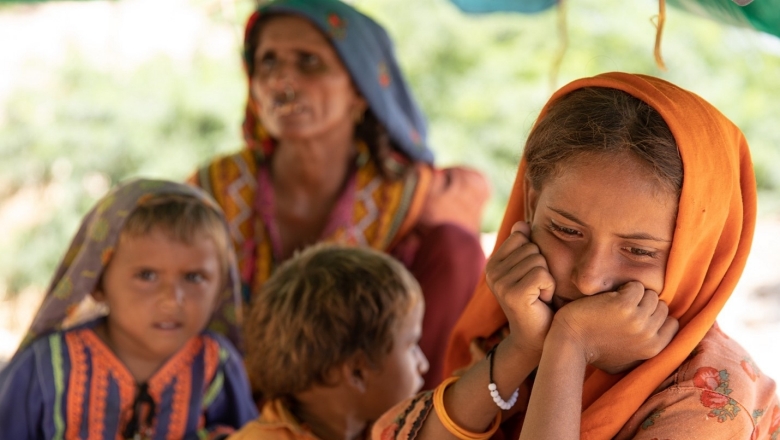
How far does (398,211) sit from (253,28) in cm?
105

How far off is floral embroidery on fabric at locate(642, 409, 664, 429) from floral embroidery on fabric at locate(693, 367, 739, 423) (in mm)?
89

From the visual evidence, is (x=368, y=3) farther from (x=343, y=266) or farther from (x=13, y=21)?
(x=343, y=266)

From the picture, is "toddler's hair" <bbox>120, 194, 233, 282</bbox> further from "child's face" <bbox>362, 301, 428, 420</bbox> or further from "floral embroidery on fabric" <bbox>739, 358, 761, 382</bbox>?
"floral embroidery on fabric" <bbox>739, 358, 761, 382</bbox>

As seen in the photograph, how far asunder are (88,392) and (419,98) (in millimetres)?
6221

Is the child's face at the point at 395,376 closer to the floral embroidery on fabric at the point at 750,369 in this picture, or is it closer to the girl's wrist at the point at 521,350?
the girl's wrist at the point at 521,350

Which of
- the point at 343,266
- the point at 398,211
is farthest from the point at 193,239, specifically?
the point at 398,211

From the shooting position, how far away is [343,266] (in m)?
2.49

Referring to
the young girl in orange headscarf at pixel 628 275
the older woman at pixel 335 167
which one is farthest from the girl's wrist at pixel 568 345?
the older woman at pixel 335 167

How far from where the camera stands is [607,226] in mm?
1749

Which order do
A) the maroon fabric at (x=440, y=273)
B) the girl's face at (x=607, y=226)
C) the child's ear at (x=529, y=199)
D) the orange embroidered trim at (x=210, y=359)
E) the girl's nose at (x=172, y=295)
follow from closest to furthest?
the girl's face at (x=607, y=226)
the child's ear at (x=529, y=199)
the girl's nose at (x=172, y=295)
the orange embroidered trim at (x=210, y=359)
the maroon fabric at (x=440, y=273)

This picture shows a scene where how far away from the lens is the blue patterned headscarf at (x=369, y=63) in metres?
3.85

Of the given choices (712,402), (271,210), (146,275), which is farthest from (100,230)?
(712,402)

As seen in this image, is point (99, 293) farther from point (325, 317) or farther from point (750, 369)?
point (750, 369)

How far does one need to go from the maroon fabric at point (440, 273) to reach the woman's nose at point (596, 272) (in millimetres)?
1731
